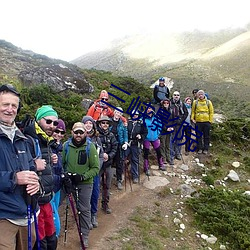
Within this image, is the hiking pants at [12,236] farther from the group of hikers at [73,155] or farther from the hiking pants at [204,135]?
the hiking pants at [204,135]


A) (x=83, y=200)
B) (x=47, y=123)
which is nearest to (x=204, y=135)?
(x=83, y=200)

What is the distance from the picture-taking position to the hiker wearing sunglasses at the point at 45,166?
13.0 ft

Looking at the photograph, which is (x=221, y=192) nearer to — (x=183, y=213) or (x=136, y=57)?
(x=183, y=213)

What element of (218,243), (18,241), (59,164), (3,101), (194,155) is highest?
(3,101)

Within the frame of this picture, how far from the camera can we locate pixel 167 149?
10703mm

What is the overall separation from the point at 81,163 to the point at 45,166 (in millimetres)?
1562

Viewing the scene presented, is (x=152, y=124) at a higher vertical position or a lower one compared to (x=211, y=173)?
higher

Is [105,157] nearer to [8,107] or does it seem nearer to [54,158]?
[54,158]

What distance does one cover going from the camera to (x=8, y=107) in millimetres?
3107

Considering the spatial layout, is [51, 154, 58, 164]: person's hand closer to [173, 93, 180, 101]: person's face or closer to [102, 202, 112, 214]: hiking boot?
[102, 202, 112, 214]: hiking boot

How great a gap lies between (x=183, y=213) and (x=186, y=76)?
7734 cm

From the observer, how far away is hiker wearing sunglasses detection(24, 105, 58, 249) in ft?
13.0

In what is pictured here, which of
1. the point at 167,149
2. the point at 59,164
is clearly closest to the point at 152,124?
the point at 167,149

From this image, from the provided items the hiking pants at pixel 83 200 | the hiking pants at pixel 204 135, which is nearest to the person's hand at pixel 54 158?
the hiking pants at pixel 83 200
